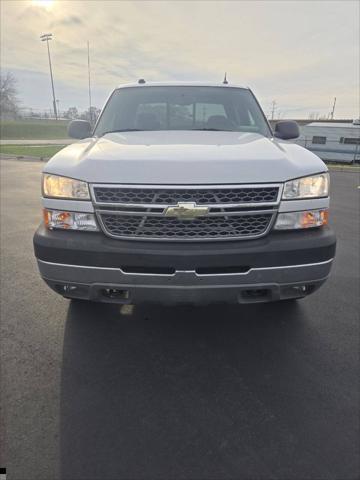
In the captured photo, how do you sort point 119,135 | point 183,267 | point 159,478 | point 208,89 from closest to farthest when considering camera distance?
point 159,478
point 183,267
point 119,135
point 208,89

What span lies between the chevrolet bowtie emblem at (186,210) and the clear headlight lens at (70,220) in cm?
52

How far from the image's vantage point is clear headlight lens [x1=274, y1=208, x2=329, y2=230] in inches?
90.9

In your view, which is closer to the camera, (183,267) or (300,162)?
(183,267)

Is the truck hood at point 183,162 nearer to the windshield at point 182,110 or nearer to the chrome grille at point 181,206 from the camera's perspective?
the chrome grille at point 181,206

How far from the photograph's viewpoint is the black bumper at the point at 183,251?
218 cm

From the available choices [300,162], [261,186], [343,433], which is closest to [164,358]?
[343,433]

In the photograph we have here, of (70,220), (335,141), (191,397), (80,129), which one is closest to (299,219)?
(191,397)

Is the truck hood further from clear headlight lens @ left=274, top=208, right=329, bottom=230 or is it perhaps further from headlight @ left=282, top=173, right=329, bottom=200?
clear headlight lens @ left=274, top=208, right=329, bottom=230

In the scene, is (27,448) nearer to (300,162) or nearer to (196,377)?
(196,377)

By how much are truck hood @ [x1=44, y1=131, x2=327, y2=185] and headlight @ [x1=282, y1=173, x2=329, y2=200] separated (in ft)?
0.15

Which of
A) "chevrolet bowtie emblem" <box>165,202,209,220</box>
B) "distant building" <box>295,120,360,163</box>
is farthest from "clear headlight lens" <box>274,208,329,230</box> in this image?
"distant building" <box>295,120,360,163</box>

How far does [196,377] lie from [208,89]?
308 cm

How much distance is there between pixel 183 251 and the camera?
2.18 metres

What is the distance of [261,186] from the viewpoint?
2.21 metres
